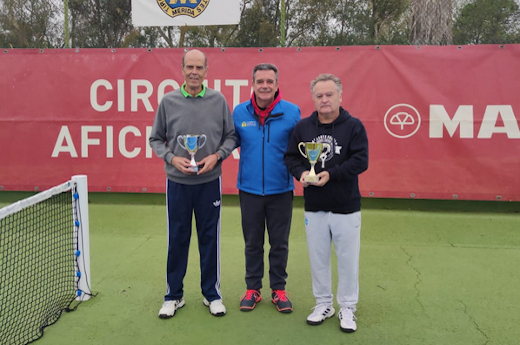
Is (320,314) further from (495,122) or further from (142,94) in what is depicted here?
(142,94)

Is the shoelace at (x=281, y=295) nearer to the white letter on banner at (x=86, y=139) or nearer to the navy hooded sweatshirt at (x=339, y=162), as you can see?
the navy hooded sweatshirt at (x=339, y=162)

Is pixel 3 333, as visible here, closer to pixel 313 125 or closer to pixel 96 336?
pixel 96 336

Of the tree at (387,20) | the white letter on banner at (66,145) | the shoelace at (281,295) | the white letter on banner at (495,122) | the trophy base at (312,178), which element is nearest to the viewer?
the trophy base at (312,178)

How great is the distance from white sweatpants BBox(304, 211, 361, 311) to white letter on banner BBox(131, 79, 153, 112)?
10.4 feet

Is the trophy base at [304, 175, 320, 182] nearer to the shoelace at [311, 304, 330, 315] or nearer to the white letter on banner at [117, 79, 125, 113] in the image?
the shoelace at [311, 304, 330, 315]

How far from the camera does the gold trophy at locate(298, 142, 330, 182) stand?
2.69 m

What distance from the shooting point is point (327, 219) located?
2.87 m

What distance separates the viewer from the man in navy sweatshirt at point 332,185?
9.02 feet

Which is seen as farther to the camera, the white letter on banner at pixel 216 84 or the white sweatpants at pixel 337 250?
the white letter on banner at pixel 216 84

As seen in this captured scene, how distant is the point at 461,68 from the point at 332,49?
1428 millimetres

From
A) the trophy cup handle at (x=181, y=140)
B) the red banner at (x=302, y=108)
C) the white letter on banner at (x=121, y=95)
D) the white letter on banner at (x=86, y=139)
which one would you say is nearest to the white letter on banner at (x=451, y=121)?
the red banner at (x=302, y=108)

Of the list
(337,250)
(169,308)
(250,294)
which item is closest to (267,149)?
(337,250)

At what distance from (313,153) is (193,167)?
743 mm

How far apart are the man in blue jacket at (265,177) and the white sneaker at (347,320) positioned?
38cm
